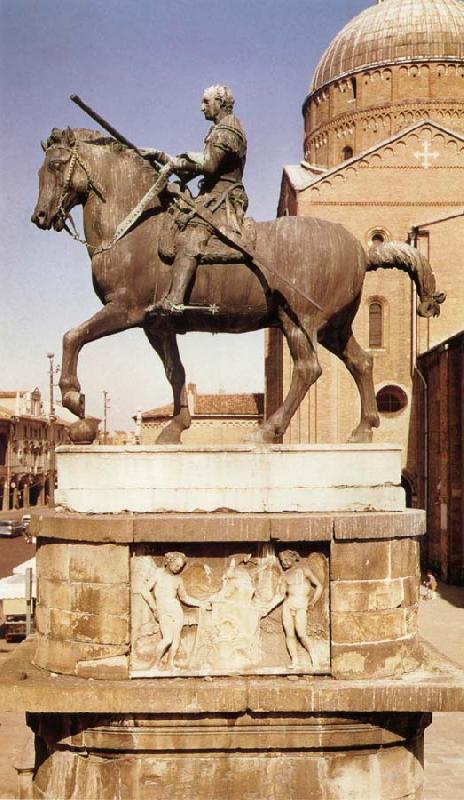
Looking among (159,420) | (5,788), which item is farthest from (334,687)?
(159,420)

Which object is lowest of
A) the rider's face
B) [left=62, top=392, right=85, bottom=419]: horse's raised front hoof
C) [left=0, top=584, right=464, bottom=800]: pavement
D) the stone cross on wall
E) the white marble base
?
[left=0, top=584, right=464, bottom=800]: pavement

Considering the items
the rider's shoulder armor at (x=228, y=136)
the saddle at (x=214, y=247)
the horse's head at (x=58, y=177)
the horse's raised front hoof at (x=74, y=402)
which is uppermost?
the rider's shoulder armor at (x=228, y=136)

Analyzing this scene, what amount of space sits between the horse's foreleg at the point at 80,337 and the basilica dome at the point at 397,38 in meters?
40.0

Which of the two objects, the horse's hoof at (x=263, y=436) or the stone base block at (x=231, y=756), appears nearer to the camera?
the stone base block at (x=231, y=756)

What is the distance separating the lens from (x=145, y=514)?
7.32 meters

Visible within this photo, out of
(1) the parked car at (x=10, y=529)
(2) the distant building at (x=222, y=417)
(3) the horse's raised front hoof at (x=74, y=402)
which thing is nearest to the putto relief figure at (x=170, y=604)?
(3) the horse's raised front hoof at (x=74, y=402)

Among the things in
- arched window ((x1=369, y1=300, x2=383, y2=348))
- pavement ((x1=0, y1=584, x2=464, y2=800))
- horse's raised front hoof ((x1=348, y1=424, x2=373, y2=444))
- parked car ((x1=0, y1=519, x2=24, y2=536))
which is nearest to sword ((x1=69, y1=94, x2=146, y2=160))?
horse's raised front hoof ((x1=348, y1=424, x2=373, y2=444))

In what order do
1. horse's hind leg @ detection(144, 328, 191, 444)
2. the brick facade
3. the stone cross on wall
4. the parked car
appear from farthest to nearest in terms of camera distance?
the parked car
the stone cross on wall
the brick facade
horse's hind leg @ detection(144, 328, 191, 444)

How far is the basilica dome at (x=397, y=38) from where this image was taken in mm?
43906

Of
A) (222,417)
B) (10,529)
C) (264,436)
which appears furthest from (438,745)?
(10,529)

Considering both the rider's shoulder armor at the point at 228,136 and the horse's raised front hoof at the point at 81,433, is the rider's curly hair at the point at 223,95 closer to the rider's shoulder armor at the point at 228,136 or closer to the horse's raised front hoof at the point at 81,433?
the rider's shoulder armor at the point at 228,136

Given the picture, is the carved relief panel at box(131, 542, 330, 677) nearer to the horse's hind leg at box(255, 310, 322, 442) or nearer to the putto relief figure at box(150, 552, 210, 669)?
the putto relief figure at box(150, 552, 210, 669)

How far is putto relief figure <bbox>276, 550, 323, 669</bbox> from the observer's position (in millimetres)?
7094

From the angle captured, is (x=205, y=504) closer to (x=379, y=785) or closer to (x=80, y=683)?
(x=80, y=683)
